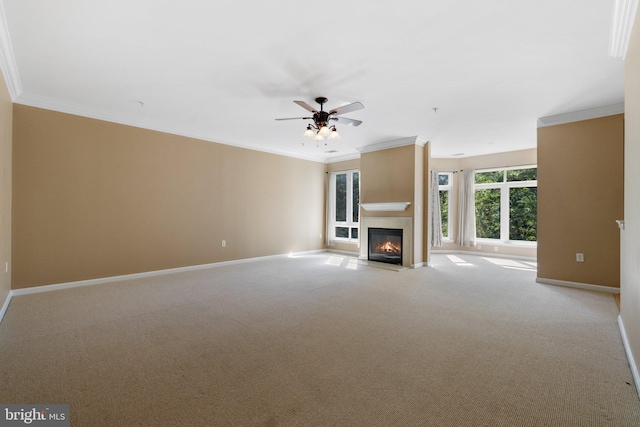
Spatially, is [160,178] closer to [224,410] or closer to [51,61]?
[51,61]

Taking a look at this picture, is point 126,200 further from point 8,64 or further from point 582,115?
point 582,115

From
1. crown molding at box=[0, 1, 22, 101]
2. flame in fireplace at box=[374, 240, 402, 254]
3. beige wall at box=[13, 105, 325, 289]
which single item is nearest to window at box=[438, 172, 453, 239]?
flame in fireplace at box=[374, 240, 402, 254]

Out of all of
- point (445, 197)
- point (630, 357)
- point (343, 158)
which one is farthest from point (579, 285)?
point (343, 158)

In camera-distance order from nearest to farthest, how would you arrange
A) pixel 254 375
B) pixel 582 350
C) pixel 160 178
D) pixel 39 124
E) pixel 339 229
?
pixel 254 375 → pixel 582 350 → pixel 39 124 → pixel 160 178 → pixel 339 229

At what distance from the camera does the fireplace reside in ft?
21.0

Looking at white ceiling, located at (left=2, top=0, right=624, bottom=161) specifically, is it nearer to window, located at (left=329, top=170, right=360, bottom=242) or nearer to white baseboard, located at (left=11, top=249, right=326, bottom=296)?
white baseboard, located at (left=11, top=249, right=326, bottom=296)

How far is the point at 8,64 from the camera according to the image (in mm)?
3154

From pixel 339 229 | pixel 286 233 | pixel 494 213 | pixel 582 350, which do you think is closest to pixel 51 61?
pixel 286 233

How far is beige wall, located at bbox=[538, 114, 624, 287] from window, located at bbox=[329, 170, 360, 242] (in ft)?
13.8

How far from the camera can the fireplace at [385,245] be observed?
6.39 metres

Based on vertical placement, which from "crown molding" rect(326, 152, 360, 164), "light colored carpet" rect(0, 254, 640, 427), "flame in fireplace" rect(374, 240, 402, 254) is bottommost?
"light colored carpet" rect(0, 254, 640, 427)

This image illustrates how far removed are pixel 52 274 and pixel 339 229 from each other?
20.5ft

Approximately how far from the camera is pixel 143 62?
124 inches

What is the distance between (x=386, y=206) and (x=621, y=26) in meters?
4.48
